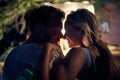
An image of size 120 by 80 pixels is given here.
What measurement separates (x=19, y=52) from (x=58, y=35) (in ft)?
1.08

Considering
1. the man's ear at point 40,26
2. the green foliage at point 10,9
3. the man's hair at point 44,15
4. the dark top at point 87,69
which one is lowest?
the green foliage at point 10,9

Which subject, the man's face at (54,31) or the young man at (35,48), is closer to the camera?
the young man at (35,48)

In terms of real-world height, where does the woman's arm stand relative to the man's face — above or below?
below

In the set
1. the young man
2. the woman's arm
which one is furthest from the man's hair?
the woman's arm

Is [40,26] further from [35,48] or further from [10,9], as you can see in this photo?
[10,9]

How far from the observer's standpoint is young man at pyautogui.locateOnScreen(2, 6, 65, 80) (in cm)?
343

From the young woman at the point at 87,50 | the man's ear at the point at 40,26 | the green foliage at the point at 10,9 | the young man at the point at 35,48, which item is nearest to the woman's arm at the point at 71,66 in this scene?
the young woman at the point at 87,50

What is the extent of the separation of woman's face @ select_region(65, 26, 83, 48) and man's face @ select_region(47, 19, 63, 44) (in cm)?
7

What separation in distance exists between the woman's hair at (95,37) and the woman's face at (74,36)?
23 millimetres

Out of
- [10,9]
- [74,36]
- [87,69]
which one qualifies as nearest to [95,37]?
[74,36]

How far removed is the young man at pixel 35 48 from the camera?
11.3 feet

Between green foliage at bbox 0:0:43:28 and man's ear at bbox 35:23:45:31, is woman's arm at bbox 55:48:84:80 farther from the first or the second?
green foliage at bbox 0:0:43:28

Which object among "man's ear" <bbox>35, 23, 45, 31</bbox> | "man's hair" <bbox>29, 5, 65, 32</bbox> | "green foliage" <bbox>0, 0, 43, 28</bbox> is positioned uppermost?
"man's hair" <bbox>29, 5, 65, 32</bbox>

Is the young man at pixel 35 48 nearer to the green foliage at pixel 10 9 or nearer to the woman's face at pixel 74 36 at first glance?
the woman's face at pixel 74 36
